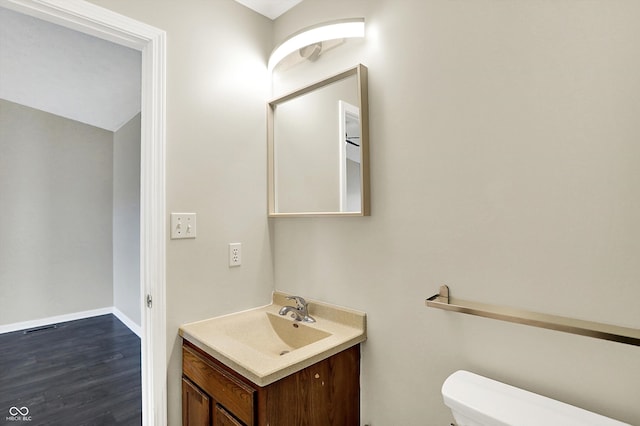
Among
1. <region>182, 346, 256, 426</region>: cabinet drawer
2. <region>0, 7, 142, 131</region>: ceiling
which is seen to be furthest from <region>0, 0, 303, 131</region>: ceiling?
<region>182, 346, 256, 426</region>: cabinet drawer

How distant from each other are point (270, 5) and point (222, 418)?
1964 mm

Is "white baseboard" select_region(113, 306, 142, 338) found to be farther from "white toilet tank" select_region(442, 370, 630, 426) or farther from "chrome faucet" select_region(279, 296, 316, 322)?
"white toilet tank" select_region(442, 370, 630, 426)

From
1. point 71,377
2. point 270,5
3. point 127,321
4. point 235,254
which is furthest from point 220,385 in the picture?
point 127,321

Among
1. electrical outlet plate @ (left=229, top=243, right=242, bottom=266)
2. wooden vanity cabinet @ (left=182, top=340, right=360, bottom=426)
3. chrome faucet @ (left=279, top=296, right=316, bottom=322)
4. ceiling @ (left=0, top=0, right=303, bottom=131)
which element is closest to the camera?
wooden vanity cabinet @ (left=182, top=340, right=360, bottom=426)

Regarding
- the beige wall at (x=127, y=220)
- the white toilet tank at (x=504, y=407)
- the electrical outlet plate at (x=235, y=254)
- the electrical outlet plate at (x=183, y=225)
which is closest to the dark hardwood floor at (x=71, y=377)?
the beige wall at (x=127, y=220)

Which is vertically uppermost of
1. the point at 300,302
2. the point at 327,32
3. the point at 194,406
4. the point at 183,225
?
the point at 327,32

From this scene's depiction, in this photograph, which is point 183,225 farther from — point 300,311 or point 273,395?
point 273,395

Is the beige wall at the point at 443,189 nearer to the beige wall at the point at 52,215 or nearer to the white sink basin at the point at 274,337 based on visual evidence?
the white sink basin at the point at 274,337

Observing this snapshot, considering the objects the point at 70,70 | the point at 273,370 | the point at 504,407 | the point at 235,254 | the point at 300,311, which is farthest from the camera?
the point at 70,70

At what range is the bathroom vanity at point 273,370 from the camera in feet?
3.51

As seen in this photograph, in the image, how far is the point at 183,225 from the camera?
1.47 metres

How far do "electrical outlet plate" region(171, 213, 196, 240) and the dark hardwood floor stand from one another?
1440mm

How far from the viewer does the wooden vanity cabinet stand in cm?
106

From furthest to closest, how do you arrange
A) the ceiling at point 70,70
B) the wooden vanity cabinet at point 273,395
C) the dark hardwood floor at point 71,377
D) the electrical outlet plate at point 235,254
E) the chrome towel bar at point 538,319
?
the ceiling at point 70,70
the dark hardwood floor at point 71,377
the electrical outlet plate at point 235,254
the wooden vanity cabinet at point 273,395
the chrome towel bar at point 538,319
